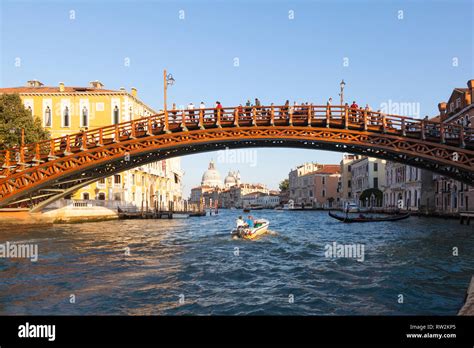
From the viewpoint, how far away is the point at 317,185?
102 m

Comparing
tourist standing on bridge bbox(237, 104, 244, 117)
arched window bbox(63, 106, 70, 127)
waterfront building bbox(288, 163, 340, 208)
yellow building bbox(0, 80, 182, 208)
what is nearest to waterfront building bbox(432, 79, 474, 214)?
tourist standing on bridge bbox(237, 104, 244, 117)

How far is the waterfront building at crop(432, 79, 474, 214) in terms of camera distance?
119ft

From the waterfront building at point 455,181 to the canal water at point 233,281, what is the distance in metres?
21.6

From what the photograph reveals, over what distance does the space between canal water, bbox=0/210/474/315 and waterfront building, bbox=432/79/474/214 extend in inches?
849

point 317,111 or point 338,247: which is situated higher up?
point 317,111

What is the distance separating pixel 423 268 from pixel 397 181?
157ft

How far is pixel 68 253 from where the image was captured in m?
15.6

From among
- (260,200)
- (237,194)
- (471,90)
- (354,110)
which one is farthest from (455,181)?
(237,194)

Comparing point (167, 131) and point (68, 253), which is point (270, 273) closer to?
point (68, 253)

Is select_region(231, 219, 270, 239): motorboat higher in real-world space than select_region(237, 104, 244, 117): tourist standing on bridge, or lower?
lower

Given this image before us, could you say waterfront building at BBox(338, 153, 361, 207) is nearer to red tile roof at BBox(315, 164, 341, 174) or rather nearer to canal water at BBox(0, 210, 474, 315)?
red tile roof at BBox(315, 164, 341, 174)

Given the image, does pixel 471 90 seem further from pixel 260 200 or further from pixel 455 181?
pixel 260 200
